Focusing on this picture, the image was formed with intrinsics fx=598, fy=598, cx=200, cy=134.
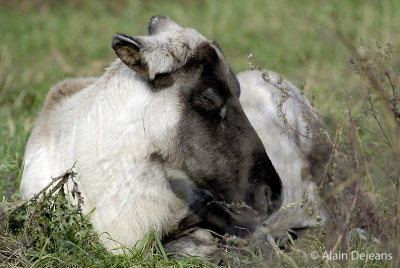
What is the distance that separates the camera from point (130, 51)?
371cm

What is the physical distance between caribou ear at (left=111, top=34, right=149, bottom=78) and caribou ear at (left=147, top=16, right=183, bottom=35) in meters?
0.75

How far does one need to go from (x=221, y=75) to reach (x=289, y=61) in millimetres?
4616

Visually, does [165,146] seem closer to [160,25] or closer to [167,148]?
[167,148]

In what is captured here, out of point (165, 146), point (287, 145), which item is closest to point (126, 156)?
point (165, 146)

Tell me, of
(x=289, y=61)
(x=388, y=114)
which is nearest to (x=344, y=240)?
(x=388, y=114)

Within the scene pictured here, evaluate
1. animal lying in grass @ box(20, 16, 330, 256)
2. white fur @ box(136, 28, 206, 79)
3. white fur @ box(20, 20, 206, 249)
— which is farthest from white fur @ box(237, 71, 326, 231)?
white fur @ box(136, 28, 206, 79)

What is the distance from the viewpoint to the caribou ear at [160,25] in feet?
14.6

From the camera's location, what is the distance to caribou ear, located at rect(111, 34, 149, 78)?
3.62 m

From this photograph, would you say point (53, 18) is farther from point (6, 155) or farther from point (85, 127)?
point (85, 127)

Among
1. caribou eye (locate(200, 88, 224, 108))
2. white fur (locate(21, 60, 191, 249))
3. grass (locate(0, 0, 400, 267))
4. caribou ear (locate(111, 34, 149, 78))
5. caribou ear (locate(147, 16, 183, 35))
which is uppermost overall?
grass (locate(0, 0, 400, 267))

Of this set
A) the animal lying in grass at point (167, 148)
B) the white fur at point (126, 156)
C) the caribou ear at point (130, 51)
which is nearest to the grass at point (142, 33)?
the white fur at point (126, 156)

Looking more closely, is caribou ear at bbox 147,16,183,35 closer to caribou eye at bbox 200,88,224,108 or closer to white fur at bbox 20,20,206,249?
white fur at bbox 20,20,206,249

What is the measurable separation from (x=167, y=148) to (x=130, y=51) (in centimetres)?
65

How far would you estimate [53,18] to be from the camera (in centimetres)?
988
